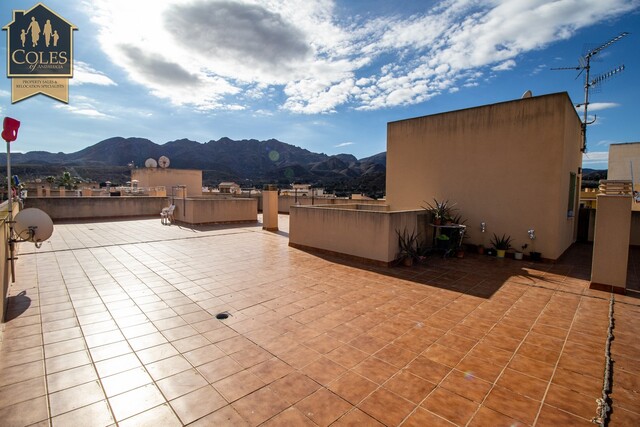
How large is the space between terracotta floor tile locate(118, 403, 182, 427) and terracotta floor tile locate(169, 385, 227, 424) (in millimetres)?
46

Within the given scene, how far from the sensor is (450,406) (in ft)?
7.89

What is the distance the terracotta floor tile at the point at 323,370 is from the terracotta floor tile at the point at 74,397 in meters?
1.76

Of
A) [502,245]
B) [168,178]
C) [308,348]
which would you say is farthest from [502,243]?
[168,178]

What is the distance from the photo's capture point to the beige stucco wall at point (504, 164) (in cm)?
720

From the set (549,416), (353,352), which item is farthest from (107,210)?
(549,416)

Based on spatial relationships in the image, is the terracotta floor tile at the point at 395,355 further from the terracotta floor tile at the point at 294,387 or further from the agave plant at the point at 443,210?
the agave plant at the point at 443,210

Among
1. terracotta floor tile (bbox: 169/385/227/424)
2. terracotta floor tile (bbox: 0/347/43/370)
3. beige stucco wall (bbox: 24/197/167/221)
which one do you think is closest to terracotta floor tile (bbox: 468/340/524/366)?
terracotta floor tile (bbox: 169/385/227/424)

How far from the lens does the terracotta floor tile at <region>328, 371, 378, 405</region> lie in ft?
8.21

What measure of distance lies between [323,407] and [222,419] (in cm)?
78

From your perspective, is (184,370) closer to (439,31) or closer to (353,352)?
(353,352)

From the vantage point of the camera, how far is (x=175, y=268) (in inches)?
252

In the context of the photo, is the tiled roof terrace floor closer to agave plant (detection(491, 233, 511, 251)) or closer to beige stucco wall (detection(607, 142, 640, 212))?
agave plant (detection(491, 233, 511, 251))

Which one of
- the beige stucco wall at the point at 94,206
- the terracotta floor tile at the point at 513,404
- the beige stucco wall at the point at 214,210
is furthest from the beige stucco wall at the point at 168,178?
the terracotta floor tile at the point at 513,404

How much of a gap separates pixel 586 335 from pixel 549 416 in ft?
6.62
